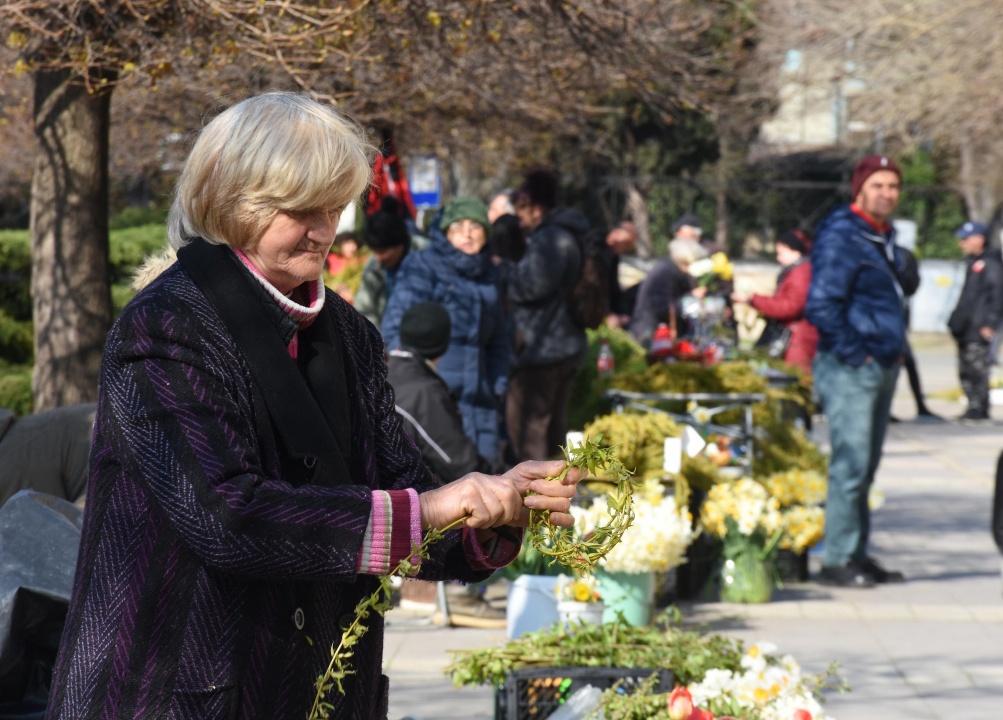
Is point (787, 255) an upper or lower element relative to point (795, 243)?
lower

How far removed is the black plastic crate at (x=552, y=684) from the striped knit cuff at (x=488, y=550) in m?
1.60

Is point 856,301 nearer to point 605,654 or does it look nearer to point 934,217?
point 605,654

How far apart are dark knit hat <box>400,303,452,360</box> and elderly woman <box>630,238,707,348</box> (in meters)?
4.92

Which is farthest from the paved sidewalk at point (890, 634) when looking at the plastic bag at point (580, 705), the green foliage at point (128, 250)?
the green foliage at point (128, 250)

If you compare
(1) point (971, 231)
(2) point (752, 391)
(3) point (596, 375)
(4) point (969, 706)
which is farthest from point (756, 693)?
(1) point (971, 231)

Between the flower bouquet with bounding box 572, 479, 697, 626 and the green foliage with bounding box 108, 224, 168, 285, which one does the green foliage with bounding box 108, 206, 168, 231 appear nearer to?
the green foliage with bounding box 108, 224, 168, 285

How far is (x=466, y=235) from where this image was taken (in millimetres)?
7434

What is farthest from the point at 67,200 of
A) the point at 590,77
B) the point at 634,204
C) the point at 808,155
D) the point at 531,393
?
the point at 808,155

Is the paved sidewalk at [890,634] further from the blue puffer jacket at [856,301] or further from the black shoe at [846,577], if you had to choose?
the blue puffer jacket at [856,301]

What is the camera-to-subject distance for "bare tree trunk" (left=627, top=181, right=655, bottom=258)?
26.8 m

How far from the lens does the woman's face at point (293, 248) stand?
6.74 feet

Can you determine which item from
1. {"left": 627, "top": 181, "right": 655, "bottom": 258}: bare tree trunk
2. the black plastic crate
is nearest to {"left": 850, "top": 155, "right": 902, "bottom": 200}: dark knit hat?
the black plastic crate

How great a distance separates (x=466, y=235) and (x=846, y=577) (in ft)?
8.93

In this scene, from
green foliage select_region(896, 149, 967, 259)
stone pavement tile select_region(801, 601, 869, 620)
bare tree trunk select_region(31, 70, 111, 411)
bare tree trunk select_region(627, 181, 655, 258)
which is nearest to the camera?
bare tree trunk select_region(31, 70, 111, 411)
